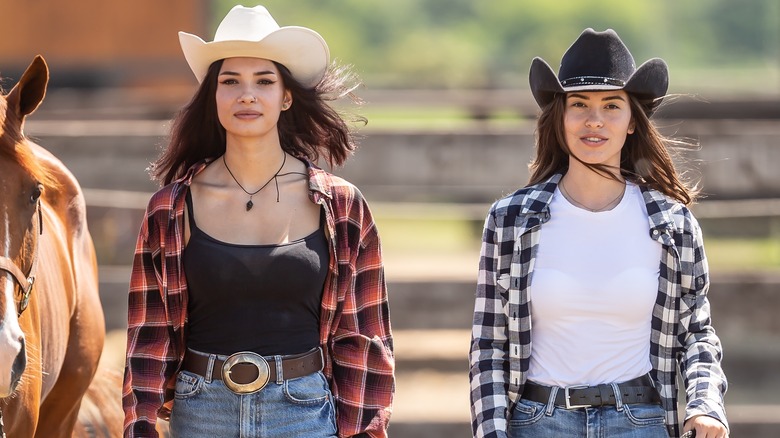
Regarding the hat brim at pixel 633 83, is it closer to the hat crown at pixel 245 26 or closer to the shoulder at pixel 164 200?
the hat crown at pixel 245 26

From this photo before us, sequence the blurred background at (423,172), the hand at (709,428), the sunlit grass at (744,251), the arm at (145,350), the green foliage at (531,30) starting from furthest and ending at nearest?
the green foliage at (531,30), the sunlit grass at (744,251), the blurred background at (423,172), the arm at (145,350), the hand at (709,428)

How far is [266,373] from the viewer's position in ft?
9.48

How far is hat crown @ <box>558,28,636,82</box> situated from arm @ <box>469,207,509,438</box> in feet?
1.50

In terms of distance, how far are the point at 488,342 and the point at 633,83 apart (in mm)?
799

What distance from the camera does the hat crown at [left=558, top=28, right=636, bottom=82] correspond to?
10.0ft

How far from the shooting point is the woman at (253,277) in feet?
9.55

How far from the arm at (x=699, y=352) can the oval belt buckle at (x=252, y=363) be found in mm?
1065

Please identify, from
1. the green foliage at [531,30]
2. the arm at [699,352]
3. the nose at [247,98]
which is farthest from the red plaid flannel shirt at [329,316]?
the green foliage at [531,30]

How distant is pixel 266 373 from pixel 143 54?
47.1 ft

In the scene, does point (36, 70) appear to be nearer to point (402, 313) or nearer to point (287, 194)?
point (287, 194)

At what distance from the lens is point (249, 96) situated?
3.04m

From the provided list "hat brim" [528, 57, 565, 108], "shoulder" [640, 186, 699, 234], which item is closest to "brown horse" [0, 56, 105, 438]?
"hat brim" [528, 57, 565, 108]

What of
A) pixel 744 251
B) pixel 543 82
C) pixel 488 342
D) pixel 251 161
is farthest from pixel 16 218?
pixel 744 251

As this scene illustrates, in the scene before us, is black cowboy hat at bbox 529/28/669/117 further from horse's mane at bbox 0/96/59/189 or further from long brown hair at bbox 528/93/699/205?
horse's mane at bbox 0/96/59/189
